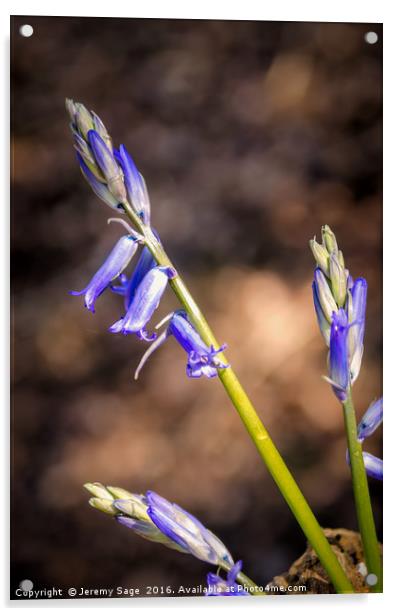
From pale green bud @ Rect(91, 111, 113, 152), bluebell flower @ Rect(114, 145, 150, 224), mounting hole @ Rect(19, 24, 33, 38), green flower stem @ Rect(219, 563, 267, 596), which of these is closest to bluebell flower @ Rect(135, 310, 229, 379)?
bluebell flower @ Rect(114, 145, 150, 224)

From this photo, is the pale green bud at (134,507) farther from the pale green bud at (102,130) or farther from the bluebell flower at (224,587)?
the pale green bud at (102,130)

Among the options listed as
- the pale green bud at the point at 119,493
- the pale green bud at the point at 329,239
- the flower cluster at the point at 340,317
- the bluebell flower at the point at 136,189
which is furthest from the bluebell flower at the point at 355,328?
the pale green bud at the point at 119,493

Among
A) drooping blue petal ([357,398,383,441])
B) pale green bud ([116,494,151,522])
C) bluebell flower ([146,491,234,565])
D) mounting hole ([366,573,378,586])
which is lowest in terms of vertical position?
mounting hole ([366,573,378,586])

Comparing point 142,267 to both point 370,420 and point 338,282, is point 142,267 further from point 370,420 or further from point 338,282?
point 370,420

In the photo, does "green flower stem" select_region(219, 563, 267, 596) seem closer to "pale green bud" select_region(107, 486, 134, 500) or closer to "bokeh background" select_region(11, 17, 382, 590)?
"bokeh background" select_region(11, 17, 382, 590)

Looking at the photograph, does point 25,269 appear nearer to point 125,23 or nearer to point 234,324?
point 234,324

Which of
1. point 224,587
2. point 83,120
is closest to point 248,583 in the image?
point 224,587
